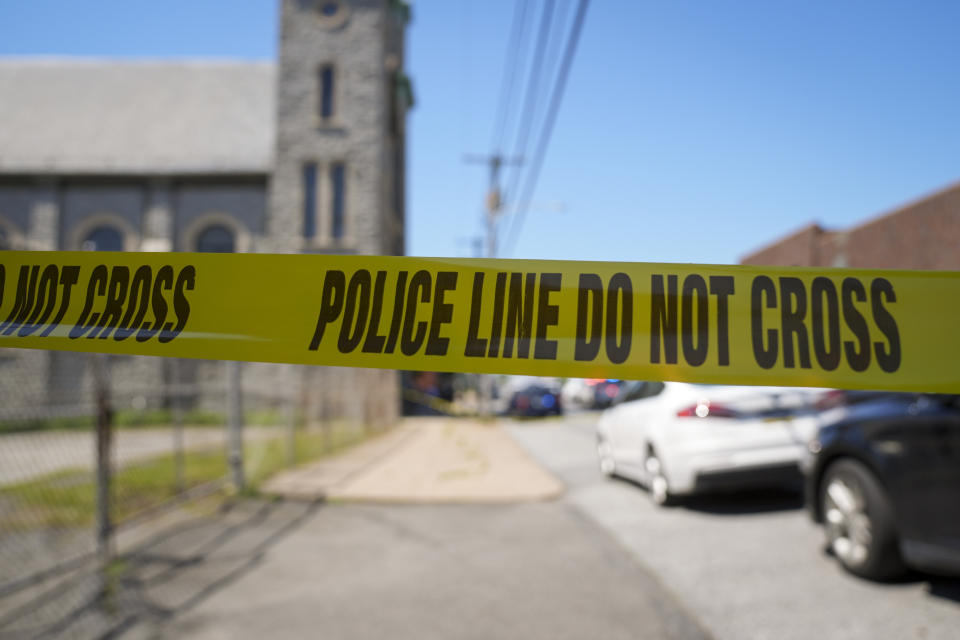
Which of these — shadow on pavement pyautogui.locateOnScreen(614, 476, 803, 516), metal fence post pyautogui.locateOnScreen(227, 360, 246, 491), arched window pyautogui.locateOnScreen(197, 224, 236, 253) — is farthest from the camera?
arched window pyautogui.locateOnScreen(197, 224, 236, 253)

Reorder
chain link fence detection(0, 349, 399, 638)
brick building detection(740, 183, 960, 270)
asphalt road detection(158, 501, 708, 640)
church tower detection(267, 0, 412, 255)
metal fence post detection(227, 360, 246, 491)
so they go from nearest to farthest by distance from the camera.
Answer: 1. brick building detection(740, 183, 960, 270)
2. asphalt road detection(158, 501, 708, 640)
3. chain link fence detection(0, 349, 399, 638)
4. metal fence post detection(227, 360, 246, 491)
5. church tower detection(267, 0, 412, 255)

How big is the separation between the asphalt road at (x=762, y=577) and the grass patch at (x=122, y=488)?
4665mm

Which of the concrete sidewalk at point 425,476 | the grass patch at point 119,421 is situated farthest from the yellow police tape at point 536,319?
the concrete sidewalk at point 425,476

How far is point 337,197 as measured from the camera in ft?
84.6

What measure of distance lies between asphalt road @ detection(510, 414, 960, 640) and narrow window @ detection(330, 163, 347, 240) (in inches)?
757

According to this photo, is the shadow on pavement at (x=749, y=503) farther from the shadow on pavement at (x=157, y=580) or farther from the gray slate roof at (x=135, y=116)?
the gray slate roof at (x=135, y=116)

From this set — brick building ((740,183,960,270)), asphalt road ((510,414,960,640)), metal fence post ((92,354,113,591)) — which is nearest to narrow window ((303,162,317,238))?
asphalt road ((510,414,960,640))

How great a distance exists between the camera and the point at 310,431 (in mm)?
14414

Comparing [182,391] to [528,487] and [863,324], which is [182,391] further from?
[863,324]

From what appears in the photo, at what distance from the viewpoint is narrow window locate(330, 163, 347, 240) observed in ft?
83.7

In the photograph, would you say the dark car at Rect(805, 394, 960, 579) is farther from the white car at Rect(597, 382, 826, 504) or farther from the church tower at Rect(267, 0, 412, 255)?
the church tower at Rect(267, 0, 412, 255)

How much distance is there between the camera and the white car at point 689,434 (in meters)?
2.83

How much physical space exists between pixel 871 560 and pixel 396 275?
4.35m

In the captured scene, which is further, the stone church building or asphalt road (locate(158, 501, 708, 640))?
the stone church building
